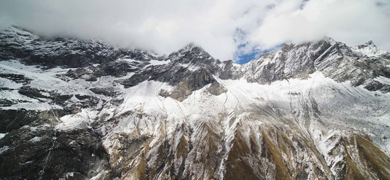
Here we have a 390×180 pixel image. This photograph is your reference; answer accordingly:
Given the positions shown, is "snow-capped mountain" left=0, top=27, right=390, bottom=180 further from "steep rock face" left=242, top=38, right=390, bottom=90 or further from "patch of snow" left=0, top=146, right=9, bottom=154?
"steep rock face" left=242, top=38, right=390, bottom=90

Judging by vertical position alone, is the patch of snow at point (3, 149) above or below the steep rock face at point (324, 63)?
below

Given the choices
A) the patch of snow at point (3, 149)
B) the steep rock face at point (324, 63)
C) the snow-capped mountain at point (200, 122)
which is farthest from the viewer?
the steep rock face at point (324, 63)

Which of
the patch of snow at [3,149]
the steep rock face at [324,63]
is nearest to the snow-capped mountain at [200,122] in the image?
the patch of snow at [3,149]

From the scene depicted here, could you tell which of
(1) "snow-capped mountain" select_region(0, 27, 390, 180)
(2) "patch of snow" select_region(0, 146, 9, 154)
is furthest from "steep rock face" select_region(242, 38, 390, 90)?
(2) "patch of snow" select_region(0, 146, 9, 154)

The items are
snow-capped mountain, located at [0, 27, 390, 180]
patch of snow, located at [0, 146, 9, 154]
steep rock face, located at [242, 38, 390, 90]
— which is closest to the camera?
patch of snow, located at [0, 146, 9, 154]

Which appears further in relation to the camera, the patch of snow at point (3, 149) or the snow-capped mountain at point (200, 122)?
the snow-capped mountain at point (200, 122)

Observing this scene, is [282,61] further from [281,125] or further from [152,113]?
[152,113]

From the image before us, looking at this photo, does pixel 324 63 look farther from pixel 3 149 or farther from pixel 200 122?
pixel 3 149

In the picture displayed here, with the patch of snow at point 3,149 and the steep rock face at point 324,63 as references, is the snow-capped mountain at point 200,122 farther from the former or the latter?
the steep rock face at point 324,63

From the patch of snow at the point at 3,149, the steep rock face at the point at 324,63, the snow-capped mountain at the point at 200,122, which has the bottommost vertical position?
the patch of snow at the point at 3,149
